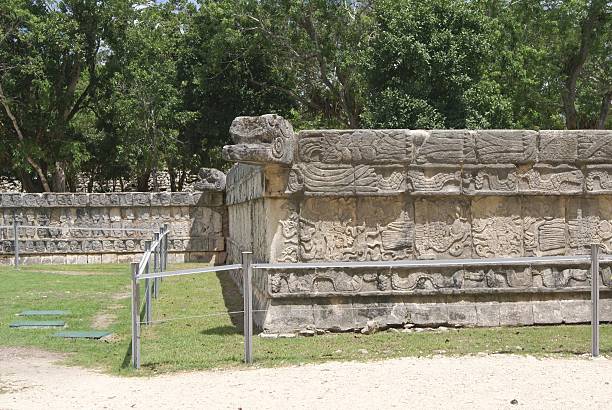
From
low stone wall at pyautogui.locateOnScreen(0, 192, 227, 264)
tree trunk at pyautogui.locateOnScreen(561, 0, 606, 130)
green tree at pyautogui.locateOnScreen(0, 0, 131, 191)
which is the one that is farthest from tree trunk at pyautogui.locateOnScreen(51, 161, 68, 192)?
tree trunk at pyautogui.locateOnScreen(561, 0, 606, 130)

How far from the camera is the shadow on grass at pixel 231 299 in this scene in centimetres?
855

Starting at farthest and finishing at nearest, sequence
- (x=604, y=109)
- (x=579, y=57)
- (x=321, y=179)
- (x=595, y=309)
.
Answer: (x=604, y=109) < (x=579, y=57) < (x=321, y=179) < (x=595, y=309)

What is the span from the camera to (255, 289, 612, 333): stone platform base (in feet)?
27.2

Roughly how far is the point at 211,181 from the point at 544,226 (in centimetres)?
1189

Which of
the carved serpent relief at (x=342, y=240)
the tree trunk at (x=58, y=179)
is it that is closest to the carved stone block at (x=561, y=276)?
Answer: the carved serpent relief at (x=342, y=240)

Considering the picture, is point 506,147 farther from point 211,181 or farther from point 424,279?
point 211,181

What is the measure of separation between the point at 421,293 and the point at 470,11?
47.7 feet

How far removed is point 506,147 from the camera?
863 centimetres

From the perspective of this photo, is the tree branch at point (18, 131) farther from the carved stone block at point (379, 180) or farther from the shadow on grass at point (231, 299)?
the carved stone block at point (379, 180)

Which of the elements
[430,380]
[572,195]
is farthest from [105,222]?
[430,380]

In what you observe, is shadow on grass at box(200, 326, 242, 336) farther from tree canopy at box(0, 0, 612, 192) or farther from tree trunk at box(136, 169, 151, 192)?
tree trunk at box(136, 169, 151, 192)

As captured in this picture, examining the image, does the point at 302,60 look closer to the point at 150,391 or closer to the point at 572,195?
the point at 572,195

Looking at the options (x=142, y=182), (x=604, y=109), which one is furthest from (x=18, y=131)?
(x=604, y=109)

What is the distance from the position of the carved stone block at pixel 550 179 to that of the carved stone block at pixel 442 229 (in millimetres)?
771
